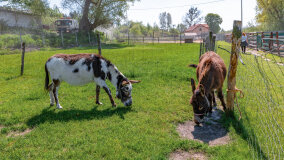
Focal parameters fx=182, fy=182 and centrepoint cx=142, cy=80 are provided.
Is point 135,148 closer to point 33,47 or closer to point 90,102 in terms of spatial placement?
point 90,102

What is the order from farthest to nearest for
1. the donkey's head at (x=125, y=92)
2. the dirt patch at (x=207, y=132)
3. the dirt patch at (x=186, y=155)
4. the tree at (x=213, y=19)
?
the tree at (x=213, y=19), the donkey's head at (x=125, y=92), the dirt patch at (x=207, y=132), the dirt patch at (x=186, y=155)

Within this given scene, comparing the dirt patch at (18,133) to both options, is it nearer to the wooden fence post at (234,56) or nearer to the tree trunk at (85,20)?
the wooden fence post at (234,56)

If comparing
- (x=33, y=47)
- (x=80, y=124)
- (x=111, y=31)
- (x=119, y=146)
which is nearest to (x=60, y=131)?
(x=80, y=124)

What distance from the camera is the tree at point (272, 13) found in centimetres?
3532

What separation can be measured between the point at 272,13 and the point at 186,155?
1780 inches

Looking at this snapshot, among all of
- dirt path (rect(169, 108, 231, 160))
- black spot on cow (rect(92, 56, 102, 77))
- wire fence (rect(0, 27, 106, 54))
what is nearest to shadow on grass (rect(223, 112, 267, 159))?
dirt path (rect(169, 108, 231, 160))

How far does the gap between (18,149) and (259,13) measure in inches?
2030

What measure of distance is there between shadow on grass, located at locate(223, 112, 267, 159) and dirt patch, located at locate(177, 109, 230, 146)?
0.80 feet

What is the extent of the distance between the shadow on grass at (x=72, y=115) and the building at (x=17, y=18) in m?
35.6

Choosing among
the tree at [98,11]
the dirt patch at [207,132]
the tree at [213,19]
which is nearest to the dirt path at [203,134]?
the dirt patch at [207,132]

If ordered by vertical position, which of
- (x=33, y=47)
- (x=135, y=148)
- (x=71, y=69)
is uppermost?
(x=33, y=47)

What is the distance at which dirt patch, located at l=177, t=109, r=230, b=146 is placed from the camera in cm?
401

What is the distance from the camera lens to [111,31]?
52062mm

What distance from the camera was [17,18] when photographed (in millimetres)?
36719
